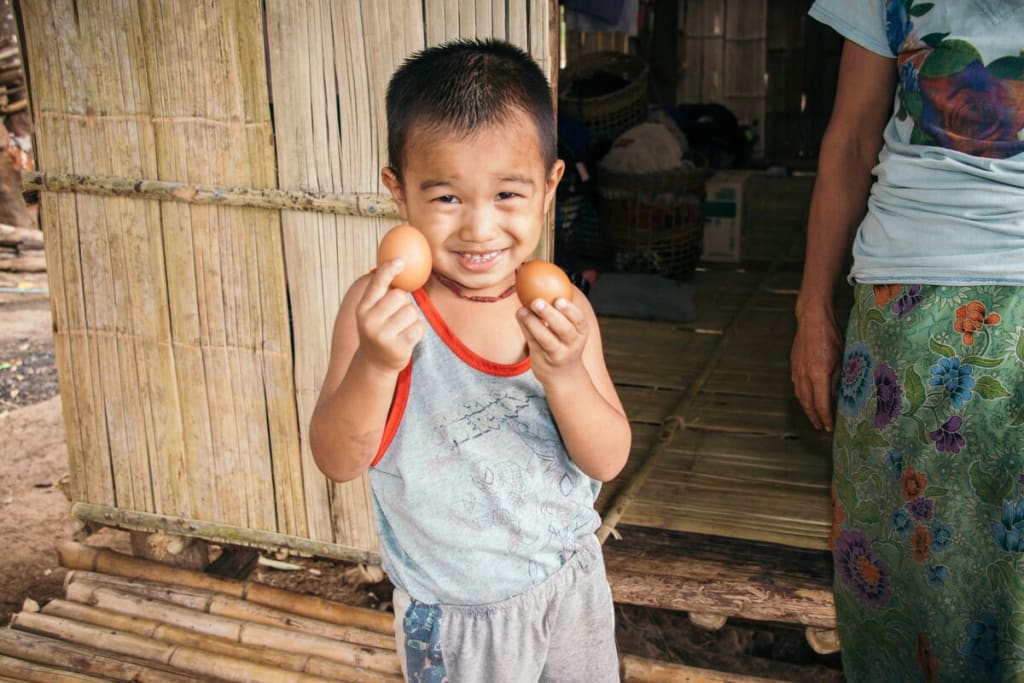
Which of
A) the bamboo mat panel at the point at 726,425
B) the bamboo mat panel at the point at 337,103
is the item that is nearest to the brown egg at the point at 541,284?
the bamboo mat panel at the point at 337,103

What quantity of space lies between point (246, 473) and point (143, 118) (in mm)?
1125

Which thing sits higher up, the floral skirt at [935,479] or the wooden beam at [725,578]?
the floral skirt at [935,479]

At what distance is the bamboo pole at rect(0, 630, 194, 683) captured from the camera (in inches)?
108

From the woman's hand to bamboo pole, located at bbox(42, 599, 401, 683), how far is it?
1487mm

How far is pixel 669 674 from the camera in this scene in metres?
2.59

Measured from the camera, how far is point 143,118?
8.95 feet

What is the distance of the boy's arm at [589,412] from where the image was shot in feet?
4.77

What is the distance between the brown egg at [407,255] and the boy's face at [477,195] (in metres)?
0.07

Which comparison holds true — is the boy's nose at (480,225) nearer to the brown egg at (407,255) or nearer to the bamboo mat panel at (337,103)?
the brown egg at (407,255)

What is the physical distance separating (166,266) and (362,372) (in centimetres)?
168

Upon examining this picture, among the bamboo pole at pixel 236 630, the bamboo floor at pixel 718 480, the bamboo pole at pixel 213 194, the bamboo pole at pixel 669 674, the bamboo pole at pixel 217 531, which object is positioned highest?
the bamboo pole at pixel 213 194

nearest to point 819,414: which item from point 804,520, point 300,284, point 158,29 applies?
point 804,520

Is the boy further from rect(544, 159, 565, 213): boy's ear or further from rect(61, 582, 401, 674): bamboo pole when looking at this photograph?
rect(61, 582, 401, 674): bamboo pole

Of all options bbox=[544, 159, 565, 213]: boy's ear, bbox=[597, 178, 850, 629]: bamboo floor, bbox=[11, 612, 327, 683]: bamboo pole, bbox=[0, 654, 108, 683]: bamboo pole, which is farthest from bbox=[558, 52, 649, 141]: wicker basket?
bbox=[544, 159, 565, 213]: boy's ear
